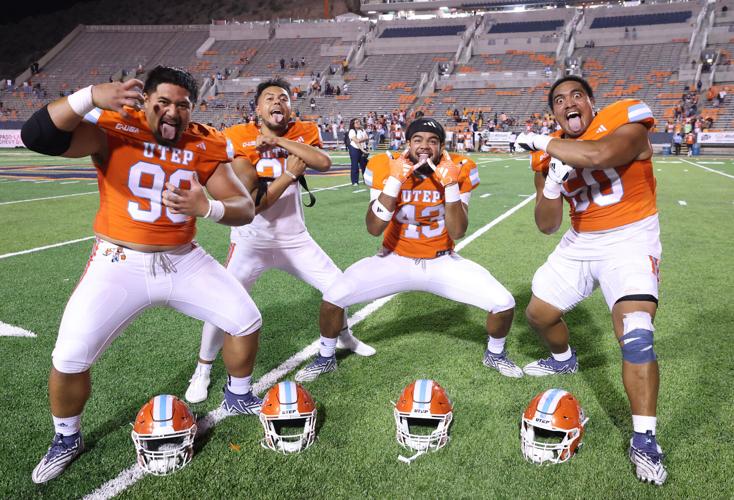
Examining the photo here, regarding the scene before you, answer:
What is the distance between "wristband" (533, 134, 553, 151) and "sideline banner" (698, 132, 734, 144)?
33.0m

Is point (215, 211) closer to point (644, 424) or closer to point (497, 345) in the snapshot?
point (497, 345)

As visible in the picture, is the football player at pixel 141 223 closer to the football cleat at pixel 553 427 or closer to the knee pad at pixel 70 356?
the knee pad at pixel 70 356

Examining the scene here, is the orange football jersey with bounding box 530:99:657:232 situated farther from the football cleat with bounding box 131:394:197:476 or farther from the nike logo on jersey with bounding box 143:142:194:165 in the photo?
the football cleat with bounding box 131:394:197:476

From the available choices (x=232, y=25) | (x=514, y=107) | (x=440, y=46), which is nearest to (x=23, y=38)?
(x=232, y=25)

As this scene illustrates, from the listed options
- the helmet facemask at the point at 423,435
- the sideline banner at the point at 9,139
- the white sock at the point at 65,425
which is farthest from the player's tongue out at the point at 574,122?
the sideline banner at the point at 9,139

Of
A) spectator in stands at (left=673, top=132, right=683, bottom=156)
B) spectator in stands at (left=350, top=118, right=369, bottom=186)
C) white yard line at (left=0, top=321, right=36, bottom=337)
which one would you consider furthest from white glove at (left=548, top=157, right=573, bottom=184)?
spectator in stands at (left=673, top=132, right=683, bottom=156)

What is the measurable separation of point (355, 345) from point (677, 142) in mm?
31035

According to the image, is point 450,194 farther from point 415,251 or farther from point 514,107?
point 514,107

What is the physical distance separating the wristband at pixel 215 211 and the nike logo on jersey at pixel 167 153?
0.33 meters

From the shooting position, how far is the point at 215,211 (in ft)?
9.74

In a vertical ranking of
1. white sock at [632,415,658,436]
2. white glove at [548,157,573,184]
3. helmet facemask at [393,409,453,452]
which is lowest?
helmet facemask at [393,409,453,452]

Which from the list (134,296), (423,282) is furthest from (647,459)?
(134,296)

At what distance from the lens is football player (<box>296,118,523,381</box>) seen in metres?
3.98

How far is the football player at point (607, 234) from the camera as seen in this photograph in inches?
117
